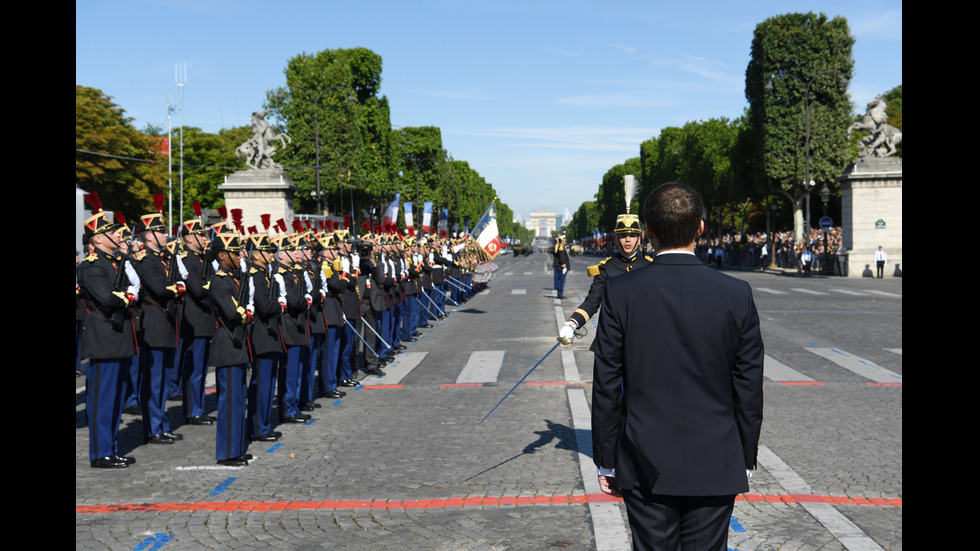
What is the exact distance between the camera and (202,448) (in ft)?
25.8

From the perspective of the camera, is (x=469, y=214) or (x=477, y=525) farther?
(x=469, y=214)

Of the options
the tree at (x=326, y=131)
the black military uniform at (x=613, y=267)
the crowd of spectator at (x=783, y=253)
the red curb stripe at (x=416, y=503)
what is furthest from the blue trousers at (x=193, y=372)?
Answer: the crowd of spectator at (x=783, y=253)

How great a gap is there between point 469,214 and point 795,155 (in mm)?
71554

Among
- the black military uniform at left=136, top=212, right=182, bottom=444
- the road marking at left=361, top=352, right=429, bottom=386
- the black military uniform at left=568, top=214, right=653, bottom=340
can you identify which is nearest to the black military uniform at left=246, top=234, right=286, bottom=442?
the black military uniform at left=136, top=212, right=182, bottom=444

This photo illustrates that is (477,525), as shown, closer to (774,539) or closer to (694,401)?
(774,539)

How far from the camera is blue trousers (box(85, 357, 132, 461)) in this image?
7172mm

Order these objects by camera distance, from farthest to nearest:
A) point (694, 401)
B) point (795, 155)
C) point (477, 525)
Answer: point (795, 155) < point (477, 525) < point (694, 401)

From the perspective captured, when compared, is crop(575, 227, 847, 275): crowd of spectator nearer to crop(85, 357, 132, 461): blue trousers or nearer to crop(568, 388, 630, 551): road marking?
crop(568, 388, 630, 551): road marking

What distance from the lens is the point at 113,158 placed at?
54.3 metres

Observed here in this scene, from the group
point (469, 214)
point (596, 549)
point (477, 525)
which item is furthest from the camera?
point (469, 214)

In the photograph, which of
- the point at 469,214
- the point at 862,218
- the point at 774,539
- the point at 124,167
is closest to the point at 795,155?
the point at 862,218

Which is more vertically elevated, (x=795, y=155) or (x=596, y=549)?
(x=795, y=155)

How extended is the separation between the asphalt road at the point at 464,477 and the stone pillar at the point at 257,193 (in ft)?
77.1

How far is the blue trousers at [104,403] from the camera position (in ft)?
23.5
